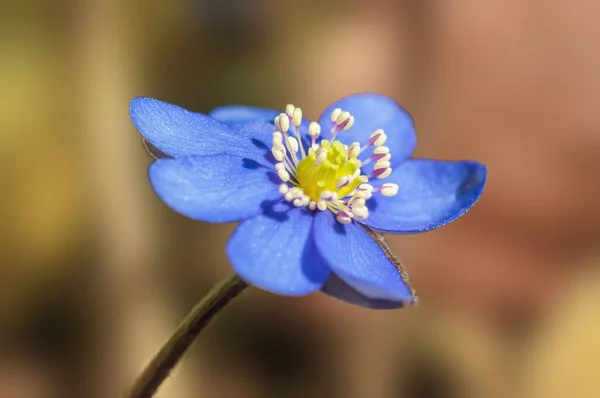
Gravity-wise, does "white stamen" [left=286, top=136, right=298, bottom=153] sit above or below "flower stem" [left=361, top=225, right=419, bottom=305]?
above

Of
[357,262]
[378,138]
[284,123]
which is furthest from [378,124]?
[357,262]

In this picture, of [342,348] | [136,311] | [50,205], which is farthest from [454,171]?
[50,205]

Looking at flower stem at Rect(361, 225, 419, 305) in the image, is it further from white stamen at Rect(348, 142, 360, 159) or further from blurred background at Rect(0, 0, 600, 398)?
blurred background at Rect(0, 0, 600, 398)

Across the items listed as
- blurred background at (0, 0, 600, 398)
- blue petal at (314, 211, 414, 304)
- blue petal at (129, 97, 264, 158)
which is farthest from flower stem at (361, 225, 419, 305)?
blurred background at (0, 0, 600, 398)

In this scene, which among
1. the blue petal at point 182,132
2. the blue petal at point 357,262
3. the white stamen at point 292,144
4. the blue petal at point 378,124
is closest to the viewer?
the blue petal at point 357,262

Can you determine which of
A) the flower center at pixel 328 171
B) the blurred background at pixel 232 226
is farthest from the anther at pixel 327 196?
the blurred background at pixel 232 226

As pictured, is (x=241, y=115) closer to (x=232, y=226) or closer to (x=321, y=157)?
(x=321, y=157)

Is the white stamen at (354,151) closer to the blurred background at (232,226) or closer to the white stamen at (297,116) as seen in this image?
the white stamen at (297,116)
